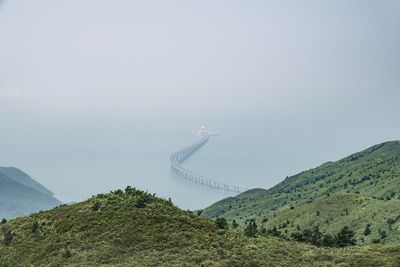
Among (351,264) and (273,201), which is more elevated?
(273,201)

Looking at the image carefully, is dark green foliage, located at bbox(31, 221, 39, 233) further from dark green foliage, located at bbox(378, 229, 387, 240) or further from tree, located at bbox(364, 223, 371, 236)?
tree, located at bbox(364, 223, 371, 236)

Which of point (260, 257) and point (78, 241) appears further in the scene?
point (78, 241)

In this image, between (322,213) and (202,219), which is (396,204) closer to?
(322,213)

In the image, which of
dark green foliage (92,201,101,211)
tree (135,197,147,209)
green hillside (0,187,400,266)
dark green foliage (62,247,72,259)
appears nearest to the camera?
green hillside (0,187,400,266)

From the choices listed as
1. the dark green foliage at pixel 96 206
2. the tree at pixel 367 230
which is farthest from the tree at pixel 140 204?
Answer: the tree at pixel 367 230

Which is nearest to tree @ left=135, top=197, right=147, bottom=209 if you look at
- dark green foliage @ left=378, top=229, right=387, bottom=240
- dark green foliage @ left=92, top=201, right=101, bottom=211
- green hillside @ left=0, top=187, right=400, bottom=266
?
green hillside @ left=0, top=187, right=400, bottom=266

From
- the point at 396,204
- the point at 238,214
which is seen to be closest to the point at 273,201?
the point at 238,214

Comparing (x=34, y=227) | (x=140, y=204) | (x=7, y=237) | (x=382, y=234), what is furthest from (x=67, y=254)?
(x=382, y=234)

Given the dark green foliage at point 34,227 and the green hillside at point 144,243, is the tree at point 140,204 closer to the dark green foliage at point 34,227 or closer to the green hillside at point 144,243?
the green hillside at point 144,243
